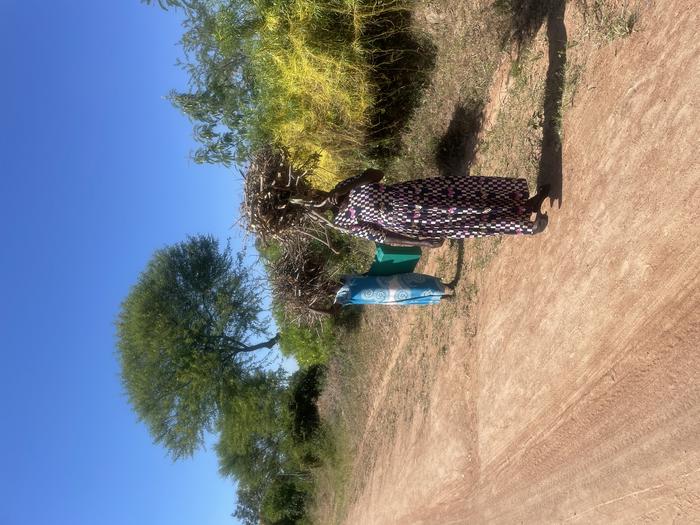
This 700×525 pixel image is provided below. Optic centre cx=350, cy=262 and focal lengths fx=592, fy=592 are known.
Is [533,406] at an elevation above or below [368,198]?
below

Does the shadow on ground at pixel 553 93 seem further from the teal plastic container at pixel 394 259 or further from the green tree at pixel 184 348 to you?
the green tree at pixel 184 348

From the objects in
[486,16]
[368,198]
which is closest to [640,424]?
[368,198]

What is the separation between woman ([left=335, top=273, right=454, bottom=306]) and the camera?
730cm

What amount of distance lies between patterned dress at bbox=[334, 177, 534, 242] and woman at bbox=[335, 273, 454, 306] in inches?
69.6

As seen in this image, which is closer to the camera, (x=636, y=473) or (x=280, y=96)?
(x=636, y=473)

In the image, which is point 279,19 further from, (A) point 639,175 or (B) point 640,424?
(B) point 640,424

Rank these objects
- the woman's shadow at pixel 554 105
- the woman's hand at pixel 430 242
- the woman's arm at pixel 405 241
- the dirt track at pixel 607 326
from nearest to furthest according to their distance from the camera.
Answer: the dirt track at pixel 607 326, the woman's shadow at pixel 554 105, the woman's arm at pixel 405 241, the woman's hand at pixel 430 242

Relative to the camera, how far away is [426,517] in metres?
7.60

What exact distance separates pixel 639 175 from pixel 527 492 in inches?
117

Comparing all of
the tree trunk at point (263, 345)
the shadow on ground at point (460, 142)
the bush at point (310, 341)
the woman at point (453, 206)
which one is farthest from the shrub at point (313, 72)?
the tree trunk at point (263, 345)

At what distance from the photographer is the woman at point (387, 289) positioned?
287 inches

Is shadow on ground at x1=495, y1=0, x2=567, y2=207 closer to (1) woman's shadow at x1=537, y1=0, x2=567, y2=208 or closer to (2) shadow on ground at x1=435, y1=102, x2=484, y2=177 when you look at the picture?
(1) woman's shadow at x1=537, y1=0, x2=567, y2=208

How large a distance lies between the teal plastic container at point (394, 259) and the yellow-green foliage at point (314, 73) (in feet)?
5.34

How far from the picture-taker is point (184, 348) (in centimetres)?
1232
